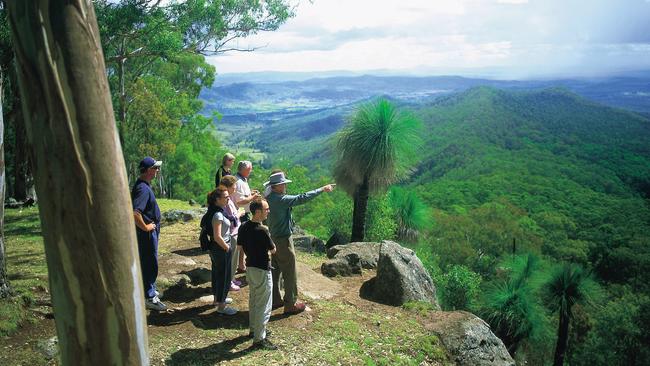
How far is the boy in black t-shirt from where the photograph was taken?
612 centimetres

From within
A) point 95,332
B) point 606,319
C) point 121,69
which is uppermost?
point 121,69

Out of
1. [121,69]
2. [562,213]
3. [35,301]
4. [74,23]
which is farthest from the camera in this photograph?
[562,213]

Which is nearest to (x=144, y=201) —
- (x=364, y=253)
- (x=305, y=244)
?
(x=364, y=253)

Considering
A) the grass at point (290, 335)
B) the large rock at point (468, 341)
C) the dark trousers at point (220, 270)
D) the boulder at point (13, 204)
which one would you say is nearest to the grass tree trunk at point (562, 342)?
the large rock at point (468, 341)

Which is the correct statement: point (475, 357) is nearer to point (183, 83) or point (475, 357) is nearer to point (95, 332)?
point (95, 332)

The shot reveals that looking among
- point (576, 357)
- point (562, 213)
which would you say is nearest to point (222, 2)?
point (576, 357)

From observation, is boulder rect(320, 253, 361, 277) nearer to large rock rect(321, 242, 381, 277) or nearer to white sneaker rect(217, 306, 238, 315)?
large rock rect(321, 242, 381, 277)

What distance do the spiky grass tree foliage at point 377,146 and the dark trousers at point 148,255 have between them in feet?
33.6

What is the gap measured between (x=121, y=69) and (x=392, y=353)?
66.9 ft

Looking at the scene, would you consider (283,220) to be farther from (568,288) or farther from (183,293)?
(568,288)

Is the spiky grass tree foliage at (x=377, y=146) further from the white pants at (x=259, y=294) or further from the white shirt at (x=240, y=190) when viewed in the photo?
the white pants at (x=259, y=294)

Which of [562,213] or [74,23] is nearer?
[74,23]

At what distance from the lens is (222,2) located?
17.4 m

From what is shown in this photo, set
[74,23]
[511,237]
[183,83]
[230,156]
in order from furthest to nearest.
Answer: [511,237], [183,83], [230,156], [74,23]
